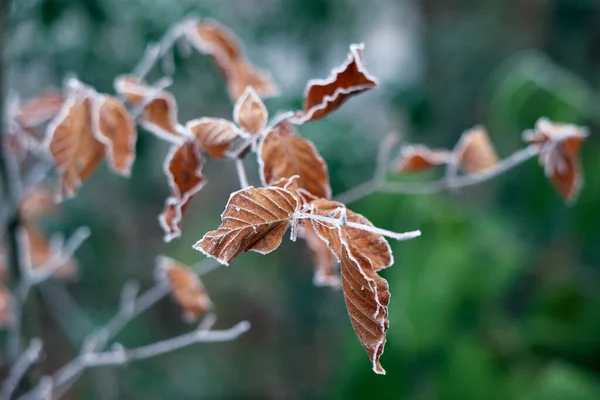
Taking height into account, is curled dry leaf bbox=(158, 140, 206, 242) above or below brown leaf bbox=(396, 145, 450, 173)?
above

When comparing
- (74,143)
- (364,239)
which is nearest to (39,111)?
(74,143)

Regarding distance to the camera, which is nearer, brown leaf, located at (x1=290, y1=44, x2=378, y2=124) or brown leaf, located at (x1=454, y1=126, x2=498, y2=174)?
brown leaf, located at (x1=290, y1=44, x2=378, y2=124)

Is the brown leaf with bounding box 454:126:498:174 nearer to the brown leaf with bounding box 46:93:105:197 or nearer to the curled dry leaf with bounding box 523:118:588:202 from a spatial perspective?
the curled dry leaf with bounding box 523:118:588:202

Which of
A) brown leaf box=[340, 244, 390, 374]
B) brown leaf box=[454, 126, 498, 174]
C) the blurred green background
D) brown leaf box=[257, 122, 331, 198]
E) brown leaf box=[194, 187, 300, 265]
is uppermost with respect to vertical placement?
brown leaf box=[194, 187, 300, 265]

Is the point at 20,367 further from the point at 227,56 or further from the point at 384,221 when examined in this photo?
the point at 384,221

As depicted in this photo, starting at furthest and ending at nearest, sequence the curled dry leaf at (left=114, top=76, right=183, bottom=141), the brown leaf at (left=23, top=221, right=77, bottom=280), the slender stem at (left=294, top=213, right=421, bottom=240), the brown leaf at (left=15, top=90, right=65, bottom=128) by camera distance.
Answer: the brown leaf at (left=23, top=221, right=77, bottom=280) → the brown leaf at (left=15, top=90, right=65, bottom=128) → the curled dry leaf at (left=114, top=76, right=183, bottom=141) → the slender stem at (left=294, top=213, right=421, bottom=240)

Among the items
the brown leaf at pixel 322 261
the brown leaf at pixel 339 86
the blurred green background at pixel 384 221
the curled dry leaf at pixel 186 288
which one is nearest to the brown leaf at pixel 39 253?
the blurred green background at pixel 384 221

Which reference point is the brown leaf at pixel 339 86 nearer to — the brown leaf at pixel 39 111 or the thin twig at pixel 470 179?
the thin twig at pixel 470 179

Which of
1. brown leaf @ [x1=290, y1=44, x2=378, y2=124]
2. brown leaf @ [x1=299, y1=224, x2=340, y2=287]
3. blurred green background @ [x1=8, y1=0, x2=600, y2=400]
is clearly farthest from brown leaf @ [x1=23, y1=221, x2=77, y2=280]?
brown leaf @ [x1=290, y1=44, x2=378, y2=124]
